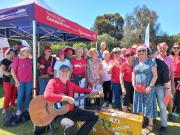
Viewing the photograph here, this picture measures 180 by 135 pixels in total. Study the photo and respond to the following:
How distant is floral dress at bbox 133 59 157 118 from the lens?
5.22 m

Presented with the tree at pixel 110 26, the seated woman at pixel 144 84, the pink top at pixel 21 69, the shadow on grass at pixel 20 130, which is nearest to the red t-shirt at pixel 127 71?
the seated woman at pixel 144 84

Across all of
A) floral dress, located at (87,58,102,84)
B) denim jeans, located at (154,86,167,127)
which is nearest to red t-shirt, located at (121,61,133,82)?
denim jeans, located at (154,86,167,127)

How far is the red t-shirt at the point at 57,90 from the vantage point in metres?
4.34

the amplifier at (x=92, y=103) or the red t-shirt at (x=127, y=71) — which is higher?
the red t-shirt at (x=127, y=71)

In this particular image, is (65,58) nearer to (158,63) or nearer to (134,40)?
(158,63)

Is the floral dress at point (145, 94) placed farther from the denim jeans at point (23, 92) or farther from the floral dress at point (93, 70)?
the denim jeans at point (23, 92)

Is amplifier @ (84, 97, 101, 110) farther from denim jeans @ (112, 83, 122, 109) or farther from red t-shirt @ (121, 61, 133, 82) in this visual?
denim jeans @ (112, 83, 122, 109)

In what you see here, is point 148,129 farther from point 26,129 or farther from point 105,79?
point 26,129

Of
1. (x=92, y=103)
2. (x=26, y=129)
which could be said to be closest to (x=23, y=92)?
Result: (x=26, y=129)

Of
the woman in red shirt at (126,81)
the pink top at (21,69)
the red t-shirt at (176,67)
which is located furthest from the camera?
the red t-shirt at (176,67)

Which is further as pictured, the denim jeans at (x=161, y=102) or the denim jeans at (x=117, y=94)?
A: the denim jeans at (x=117, y=94)

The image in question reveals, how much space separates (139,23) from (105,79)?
4522 cm

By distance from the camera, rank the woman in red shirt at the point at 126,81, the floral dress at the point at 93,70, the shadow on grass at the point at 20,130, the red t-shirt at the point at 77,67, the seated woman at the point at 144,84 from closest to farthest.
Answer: the seated woman at the point at 144,84 → the shadow on grass at the point at 20,130 → the woman in red shirt at the point at 126,81 → the red t-shirt at the point at 77,67 → the floral dress at the point at 93,70

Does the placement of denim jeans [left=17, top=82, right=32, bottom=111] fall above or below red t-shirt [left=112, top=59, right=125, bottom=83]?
below
